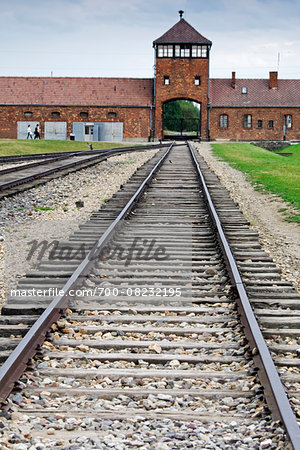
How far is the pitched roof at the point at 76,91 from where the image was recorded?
58219mm

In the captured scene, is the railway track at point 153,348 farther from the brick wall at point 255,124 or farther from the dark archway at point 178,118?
the dark archway at point 178,118

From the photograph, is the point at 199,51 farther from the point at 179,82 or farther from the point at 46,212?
the point at 46,212

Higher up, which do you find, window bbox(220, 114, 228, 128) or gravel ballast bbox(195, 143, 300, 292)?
window bbox(220, 114, 228, 128)

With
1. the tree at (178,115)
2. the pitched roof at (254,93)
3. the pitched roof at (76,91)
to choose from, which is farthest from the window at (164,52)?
the tree at (178,115)

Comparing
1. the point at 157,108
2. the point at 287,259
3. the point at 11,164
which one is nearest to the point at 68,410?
the point at 287,259

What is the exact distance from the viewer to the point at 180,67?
58188mm

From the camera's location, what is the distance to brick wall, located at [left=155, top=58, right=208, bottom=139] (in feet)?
190

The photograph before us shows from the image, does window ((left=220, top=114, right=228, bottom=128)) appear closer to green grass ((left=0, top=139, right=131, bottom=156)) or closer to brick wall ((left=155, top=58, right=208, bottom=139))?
brick wall ((left=155, top=58, right=208, bottom=139))

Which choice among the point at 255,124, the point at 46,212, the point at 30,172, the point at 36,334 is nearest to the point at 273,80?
the point at 255,124

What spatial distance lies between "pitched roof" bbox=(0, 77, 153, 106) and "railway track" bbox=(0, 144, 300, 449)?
51347mm

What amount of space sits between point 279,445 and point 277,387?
0.58 meters

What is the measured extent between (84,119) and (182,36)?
489 inches

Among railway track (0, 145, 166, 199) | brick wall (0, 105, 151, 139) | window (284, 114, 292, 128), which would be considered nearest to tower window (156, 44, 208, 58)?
brick wall (0, 105, 151, 139)

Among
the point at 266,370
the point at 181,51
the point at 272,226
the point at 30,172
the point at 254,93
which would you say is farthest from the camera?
the point at 254,93
